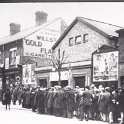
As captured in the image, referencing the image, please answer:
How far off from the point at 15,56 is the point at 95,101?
20.0 ft

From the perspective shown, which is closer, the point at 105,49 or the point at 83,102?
the point at 83,102

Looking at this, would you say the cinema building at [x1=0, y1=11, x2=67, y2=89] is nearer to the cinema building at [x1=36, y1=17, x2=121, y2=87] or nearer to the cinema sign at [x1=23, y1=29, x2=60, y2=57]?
the cinema sign at [x1=23, y1=29, x2=60, y2=57]

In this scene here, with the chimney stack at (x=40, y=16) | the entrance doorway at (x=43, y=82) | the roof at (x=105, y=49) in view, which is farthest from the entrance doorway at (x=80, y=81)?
the chimney stack at (x=40, y=16)

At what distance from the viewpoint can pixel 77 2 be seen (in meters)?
5.73

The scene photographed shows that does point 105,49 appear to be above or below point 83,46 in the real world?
below

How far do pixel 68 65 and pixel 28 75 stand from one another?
2.42 m

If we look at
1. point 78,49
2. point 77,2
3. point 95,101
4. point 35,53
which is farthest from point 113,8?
point 35,53

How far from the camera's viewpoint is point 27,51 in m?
11.3

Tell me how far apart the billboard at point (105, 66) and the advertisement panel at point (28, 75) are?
2.99 m

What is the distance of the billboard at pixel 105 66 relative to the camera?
6.80 metres

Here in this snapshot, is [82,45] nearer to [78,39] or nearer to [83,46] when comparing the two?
[83,46]

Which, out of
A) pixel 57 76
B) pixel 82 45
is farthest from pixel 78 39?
pixel 57 76

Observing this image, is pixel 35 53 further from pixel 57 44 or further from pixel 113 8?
pixel 113 8

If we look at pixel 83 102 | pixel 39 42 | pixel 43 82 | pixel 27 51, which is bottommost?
pixel 83 102
